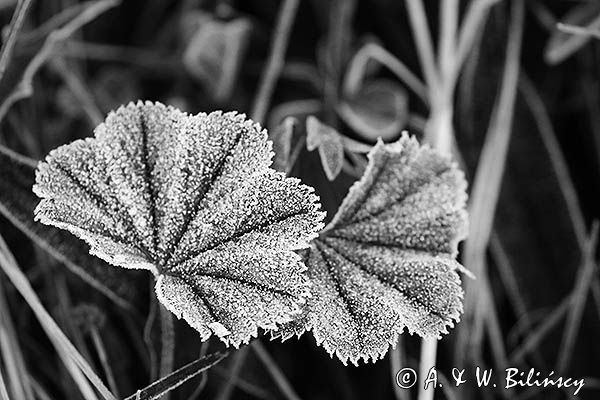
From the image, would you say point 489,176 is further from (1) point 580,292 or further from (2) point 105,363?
(2) point 105,363

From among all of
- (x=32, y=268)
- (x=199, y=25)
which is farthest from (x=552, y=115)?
(x=32, y=268)

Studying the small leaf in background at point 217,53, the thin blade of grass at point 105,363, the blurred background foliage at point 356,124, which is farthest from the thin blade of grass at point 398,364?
the small leaf in background at point 217,53

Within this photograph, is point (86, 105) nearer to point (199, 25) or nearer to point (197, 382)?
point (199, 25)

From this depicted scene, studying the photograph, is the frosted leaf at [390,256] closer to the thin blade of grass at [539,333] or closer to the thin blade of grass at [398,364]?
the thin blade of grass at [398,364]

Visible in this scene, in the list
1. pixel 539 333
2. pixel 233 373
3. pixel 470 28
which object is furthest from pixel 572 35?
pixel 233 373

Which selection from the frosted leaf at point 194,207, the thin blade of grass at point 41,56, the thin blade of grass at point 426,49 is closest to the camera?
the frosted leaf at point 194,207

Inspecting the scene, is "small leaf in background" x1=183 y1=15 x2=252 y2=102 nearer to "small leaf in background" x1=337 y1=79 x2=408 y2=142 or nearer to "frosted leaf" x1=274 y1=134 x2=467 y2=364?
"small leaf in background" x1=337 y1=79 x2=408 y2=142
